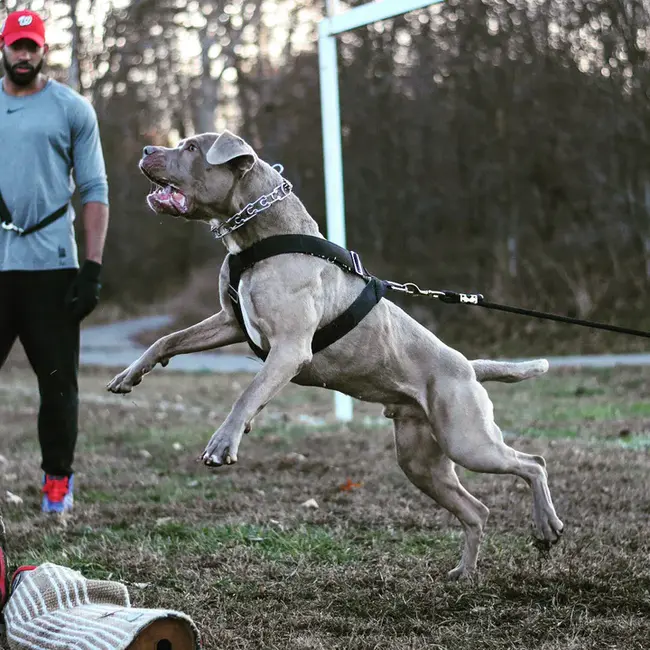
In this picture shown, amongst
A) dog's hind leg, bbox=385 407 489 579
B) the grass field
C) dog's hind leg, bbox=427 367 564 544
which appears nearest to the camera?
the grass field

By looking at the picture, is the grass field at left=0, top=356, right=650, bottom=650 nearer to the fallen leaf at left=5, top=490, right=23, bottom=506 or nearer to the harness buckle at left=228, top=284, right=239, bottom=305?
the fallen leaf at left=5, top=490, right=23, bottom=506

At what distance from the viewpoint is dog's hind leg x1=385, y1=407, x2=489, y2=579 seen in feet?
13.2

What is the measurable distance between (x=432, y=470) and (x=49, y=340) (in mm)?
2168

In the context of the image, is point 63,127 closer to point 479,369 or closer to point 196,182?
point 196,182

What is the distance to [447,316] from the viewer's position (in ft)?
49.2

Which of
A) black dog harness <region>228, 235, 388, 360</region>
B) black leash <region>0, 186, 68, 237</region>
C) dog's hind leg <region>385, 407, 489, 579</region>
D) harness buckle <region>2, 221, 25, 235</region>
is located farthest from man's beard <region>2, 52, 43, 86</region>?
dog's hind leg <region>385, 407, 489, 579</region>

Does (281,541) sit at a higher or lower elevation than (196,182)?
lower

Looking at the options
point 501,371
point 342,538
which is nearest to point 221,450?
point 501,371

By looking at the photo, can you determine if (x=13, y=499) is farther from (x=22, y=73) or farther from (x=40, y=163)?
(x=22, y=73)

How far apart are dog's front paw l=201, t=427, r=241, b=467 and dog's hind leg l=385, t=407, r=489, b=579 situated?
1.04m

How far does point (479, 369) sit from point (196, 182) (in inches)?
58.2

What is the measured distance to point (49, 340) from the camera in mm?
4926

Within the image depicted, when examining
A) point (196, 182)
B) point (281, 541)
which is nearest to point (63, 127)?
point (196, 182)

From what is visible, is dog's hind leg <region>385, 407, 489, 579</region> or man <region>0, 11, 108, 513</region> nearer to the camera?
dog's hind leg <region>385, 407, 489, 579</region>
